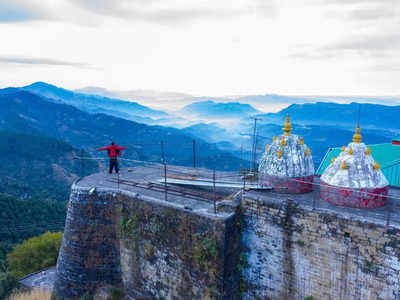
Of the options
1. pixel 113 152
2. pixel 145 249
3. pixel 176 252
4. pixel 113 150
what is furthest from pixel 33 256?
pixel 176 252

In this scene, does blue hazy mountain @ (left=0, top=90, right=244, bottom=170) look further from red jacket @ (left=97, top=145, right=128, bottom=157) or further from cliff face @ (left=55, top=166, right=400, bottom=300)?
cliff face @ (left=55, top=166, right=400, bottom=300)

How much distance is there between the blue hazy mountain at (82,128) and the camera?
111 m

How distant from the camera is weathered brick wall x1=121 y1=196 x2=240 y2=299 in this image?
10.4 metres

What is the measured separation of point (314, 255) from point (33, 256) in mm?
19938

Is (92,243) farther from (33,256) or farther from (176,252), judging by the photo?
(33,256)

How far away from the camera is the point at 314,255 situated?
9750mm

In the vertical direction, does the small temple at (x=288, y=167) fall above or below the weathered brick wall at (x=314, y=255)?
above

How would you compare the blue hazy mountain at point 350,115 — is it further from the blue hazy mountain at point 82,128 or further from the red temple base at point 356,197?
the red temple base at point 356,197

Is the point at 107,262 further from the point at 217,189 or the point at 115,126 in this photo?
the point at 115,126

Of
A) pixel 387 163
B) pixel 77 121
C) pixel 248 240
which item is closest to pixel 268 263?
pixel 248 240

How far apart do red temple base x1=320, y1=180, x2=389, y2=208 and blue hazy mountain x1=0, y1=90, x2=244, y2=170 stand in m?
86.5

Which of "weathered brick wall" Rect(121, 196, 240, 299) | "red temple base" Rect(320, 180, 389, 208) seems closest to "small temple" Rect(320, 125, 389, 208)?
"red temple base" Rect(320, 180, 389, 208)

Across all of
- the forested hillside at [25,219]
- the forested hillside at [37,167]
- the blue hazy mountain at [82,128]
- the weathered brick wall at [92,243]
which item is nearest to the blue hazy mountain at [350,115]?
the blue hazy mountain at [82,128]

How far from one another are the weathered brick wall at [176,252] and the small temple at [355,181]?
11.9 ft
